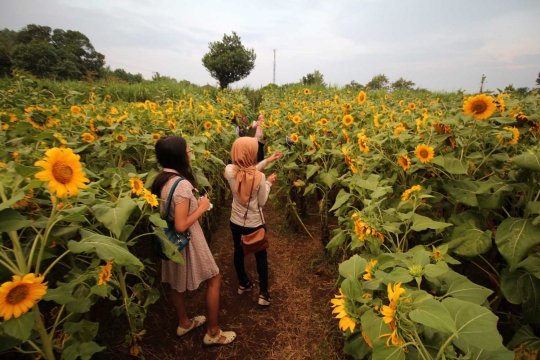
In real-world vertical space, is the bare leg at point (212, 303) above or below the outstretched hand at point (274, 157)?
below

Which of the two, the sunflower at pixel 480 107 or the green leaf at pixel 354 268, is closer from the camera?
the green leaf at pixel 354 268

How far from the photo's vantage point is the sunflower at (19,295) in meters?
0.77

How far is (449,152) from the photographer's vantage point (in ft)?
5.96

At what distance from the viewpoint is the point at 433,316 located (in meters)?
0.68

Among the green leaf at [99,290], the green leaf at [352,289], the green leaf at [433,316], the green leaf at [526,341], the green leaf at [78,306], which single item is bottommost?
the green leaf at [526,341]

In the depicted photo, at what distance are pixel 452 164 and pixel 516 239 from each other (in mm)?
514

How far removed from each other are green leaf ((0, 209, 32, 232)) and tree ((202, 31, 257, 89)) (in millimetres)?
34672

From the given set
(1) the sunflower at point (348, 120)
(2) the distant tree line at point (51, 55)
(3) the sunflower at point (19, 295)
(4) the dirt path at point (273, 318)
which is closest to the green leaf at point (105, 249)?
(3) the sunflower at point (19, 295)

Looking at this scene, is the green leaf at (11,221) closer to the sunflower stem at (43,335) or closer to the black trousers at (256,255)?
the sunflower stem at (43,335)

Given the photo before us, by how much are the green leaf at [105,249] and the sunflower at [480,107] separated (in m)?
1.91

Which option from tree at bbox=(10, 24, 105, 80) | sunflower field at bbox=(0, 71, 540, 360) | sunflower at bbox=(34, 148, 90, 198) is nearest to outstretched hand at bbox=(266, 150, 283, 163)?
sunflower field at bbox=(0, 71, 540, 360)

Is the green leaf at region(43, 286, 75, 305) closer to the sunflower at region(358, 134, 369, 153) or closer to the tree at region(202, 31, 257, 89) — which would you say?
the sunflower at region(358, 134, 369, 153)

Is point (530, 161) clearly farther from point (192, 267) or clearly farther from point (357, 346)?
point (192, 267)

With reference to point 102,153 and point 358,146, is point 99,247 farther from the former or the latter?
point 358,146
